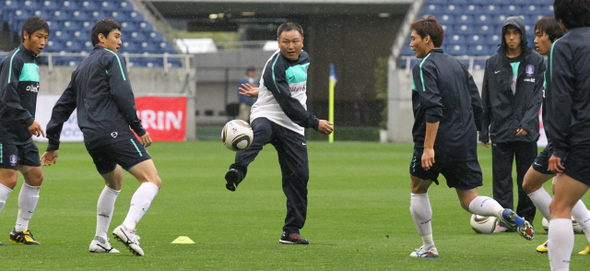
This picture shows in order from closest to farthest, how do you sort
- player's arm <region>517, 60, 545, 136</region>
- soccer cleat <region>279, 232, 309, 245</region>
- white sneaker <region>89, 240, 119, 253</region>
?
white sneaker <region>89, 240, 119, 253</region>
soccer cleat <region>279, 232, 309, 245</region>
player's arm <region>517, 60, 545, 136</region>

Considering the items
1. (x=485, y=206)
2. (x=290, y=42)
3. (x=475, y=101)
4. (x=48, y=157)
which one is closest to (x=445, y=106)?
(x=475, y=101)

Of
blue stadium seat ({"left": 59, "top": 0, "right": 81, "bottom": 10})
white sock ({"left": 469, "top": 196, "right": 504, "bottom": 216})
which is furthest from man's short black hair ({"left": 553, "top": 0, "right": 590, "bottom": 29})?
blue stadium seat ({"left": 59, "top": 0, "right": 81, "bottom": 10})

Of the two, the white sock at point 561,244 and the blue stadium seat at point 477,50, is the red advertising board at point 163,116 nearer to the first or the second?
the blue stadium seat at point 477,50

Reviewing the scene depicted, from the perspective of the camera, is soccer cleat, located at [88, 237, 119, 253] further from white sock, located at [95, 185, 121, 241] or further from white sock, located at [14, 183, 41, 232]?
white sock, located at [14, 183, 41, 232]

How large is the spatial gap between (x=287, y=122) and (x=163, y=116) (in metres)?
16.3

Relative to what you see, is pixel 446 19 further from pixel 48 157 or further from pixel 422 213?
pixel 48 157

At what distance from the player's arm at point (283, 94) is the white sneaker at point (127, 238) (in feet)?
5.71

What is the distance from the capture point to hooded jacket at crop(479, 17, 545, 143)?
7.18m

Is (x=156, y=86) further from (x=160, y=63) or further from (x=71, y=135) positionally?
(x=71, y=135)

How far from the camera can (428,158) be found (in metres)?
5.35

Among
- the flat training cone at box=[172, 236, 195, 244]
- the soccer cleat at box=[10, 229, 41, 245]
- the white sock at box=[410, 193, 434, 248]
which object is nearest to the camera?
the white sock at box=[410, 193, 434, 248]

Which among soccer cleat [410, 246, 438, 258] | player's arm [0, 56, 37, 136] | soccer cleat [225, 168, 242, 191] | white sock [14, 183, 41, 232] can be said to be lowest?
soccer cleat [410, 246, 438, 258]

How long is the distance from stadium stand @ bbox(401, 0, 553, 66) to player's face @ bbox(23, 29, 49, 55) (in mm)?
20589

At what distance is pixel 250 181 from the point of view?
12.3 metres
